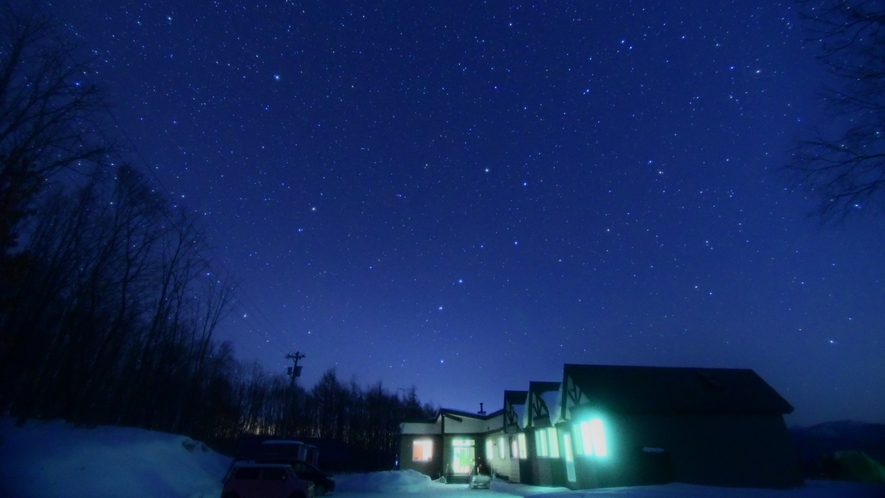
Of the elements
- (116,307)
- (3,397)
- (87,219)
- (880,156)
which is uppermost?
(87,219)

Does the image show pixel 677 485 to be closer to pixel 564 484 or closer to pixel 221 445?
pixel 564 484

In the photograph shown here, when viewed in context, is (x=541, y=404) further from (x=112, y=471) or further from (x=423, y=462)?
(x=112, y=471)

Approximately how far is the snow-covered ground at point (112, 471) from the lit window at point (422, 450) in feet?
53.4

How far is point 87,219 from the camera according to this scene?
2255 centimetres

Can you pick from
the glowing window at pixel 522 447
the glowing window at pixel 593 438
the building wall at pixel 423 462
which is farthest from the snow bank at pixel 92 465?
the building wall at pixel 423 462

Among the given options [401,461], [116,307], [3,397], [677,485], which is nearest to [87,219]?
[116,307]

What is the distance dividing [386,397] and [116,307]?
198 ft

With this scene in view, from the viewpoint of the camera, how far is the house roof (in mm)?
19453

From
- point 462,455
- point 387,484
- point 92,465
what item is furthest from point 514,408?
point 92,465

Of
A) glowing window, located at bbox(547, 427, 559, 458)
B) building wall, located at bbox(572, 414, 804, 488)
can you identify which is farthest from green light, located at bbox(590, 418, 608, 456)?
glowing window, located at bbox(547, 427, 559, 458)

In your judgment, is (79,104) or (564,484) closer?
(79,104)

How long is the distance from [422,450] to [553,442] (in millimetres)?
15093

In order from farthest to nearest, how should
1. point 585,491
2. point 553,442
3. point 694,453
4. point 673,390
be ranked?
1. point 553,442
2. point 673,390
3. point 694,453
4. point 585,491

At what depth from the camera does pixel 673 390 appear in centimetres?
2083
